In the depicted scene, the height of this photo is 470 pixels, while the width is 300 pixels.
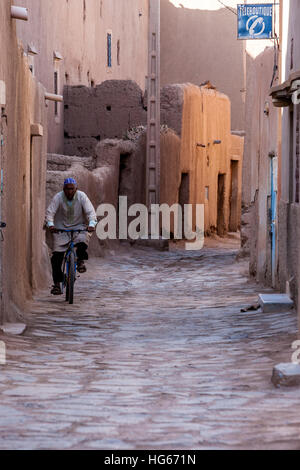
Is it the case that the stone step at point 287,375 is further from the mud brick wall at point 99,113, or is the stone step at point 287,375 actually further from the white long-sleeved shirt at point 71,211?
the mud brick wall at point 99,113

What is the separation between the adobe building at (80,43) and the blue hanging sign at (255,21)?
272 inches

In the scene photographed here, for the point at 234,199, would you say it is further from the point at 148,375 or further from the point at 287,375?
the point at 287,375

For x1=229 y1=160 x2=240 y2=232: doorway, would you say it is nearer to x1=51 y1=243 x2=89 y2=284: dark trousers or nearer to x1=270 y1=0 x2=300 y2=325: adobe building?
x1=270 y1=0 x2=300 y2=325: adobe building

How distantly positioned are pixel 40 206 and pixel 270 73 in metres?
4.04

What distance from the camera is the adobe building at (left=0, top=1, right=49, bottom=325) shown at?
32.1 ft

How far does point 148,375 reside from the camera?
7379 mm

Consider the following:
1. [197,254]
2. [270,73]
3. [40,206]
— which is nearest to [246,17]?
[270,73]

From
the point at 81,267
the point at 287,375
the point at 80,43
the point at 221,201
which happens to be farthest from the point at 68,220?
the point at 221,201

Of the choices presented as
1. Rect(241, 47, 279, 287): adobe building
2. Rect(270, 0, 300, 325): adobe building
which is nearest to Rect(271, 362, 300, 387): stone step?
Rect(270, 0, 300, 325): adobe building

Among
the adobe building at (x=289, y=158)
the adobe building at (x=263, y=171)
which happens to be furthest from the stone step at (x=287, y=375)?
the adobe building at (x=263, y=171)

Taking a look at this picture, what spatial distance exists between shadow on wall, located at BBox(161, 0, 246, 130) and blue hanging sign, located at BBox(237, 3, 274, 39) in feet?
76.3

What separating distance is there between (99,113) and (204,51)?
47.0 feet

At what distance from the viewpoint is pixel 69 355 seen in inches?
327
